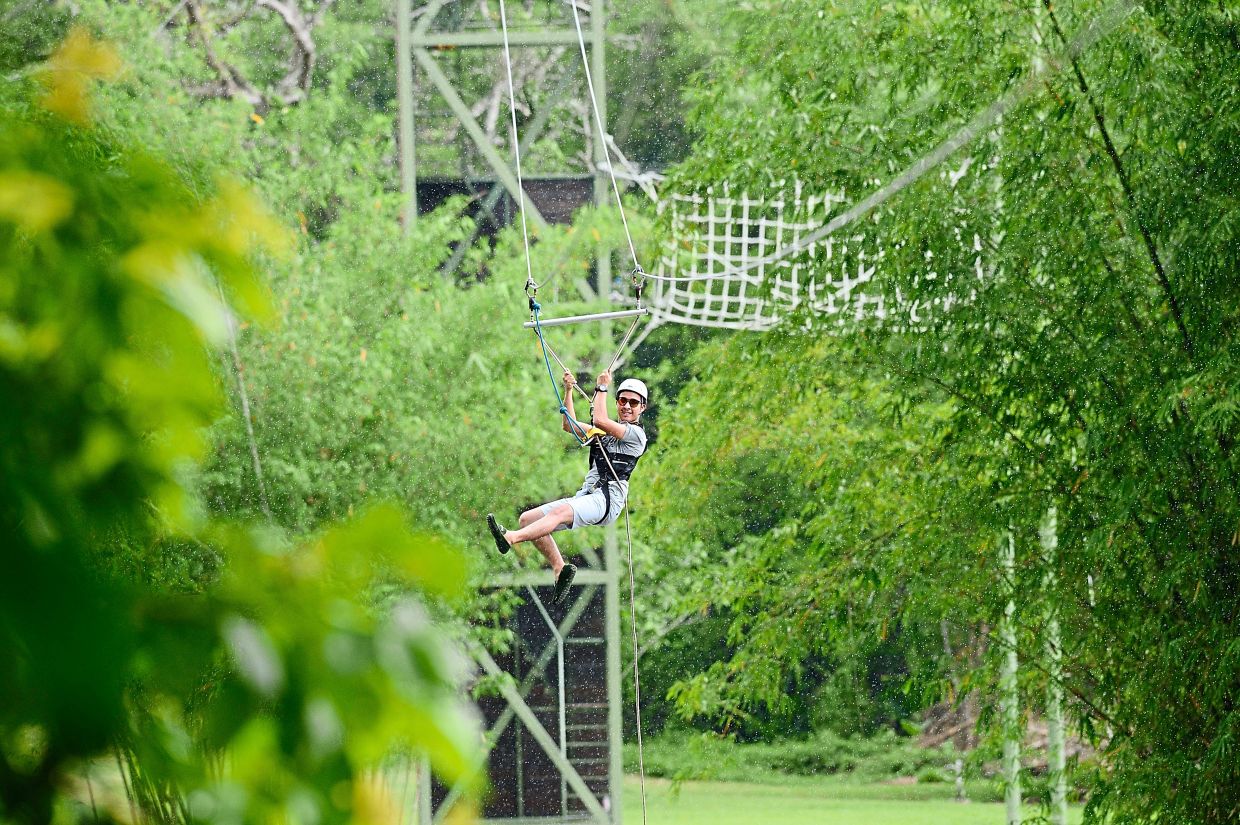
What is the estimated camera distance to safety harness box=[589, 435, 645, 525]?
4108 millimetres

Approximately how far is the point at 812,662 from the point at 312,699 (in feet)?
42.6

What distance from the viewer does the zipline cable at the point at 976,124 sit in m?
4.17

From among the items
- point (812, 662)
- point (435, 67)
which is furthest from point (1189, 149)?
Answer: point (812, 662)

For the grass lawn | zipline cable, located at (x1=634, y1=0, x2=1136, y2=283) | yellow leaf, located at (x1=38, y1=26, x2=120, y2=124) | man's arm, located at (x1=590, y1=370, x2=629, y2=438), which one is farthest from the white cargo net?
the grass lawn

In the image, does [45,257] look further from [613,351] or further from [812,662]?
[812,662]

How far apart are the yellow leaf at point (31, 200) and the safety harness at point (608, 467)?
3.53m

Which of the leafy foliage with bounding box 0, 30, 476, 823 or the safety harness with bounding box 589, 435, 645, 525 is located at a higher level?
the leafy foliage with bounding box 0, 30, 476, 823

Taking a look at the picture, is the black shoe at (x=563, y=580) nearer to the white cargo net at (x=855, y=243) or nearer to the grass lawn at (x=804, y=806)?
the white cargo net at (x=855, y=243)

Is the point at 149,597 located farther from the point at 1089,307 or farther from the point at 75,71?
the point at 1089,307

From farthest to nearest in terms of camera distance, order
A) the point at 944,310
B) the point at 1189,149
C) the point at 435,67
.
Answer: the point at 435,67, the point at 944,310, the point at 1189,149

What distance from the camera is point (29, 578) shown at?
0.43m

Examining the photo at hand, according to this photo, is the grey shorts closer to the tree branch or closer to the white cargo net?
the white cargo net

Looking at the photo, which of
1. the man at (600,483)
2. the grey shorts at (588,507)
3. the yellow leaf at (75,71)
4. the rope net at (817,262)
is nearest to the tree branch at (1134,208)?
the rope net at (817,262)

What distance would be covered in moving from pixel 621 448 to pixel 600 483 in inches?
7.2
